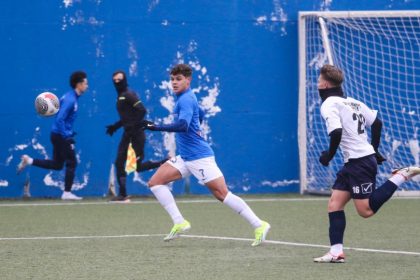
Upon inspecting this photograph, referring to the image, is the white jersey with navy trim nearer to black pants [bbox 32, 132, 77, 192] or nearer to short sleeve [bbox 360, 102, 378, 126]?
short sleeve [bbox 360, 102, 378, 126]

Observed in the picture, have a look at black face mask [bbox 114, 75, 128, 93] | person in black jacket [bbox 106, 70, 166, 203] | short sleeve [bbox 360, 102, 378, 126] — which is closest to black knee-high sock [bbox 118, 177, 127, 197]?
person in black jacket [bbox 106, 70, 166, 203]

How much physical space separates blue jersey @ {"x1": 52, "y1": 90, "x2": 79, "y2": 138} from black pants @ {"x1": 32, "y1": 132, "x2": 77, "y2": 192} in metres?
0.12

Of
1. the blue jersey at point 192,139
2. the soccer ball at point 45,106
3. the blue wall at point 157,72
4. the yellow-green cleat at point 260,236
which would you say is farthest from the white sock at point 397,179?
the blue wall at point 157,72

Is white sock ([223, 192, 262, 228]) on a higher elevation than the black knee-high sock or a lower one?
lower

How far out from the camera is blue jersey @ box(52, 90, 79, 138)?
1664 cm

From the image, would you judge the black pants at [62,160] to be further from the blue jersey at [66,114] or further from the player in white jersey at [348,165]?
the player in white jersey at [348,165]

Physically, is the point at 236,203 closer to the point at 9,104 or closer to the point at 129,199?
the point at 129,199

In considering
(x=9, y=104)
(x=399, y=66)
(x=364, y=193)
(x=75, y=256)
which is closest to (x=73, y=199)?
(x=9, y=104)

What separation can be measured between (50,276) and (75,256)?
1383mm

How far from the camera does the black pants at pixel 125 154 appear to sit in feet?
55.1

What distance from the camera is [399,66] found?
17.8 meters

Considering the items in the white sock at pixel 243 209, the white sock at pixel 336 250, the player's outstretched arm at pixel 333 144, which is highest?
the player's outstretched arm at pixel 333 144

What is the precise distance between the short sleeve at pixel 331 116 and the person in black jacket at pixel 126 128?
7343 mm

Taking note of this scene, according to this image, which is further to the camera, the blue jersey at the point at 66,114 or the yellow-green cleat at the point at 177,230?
the blue jersey at the point at 66,114
